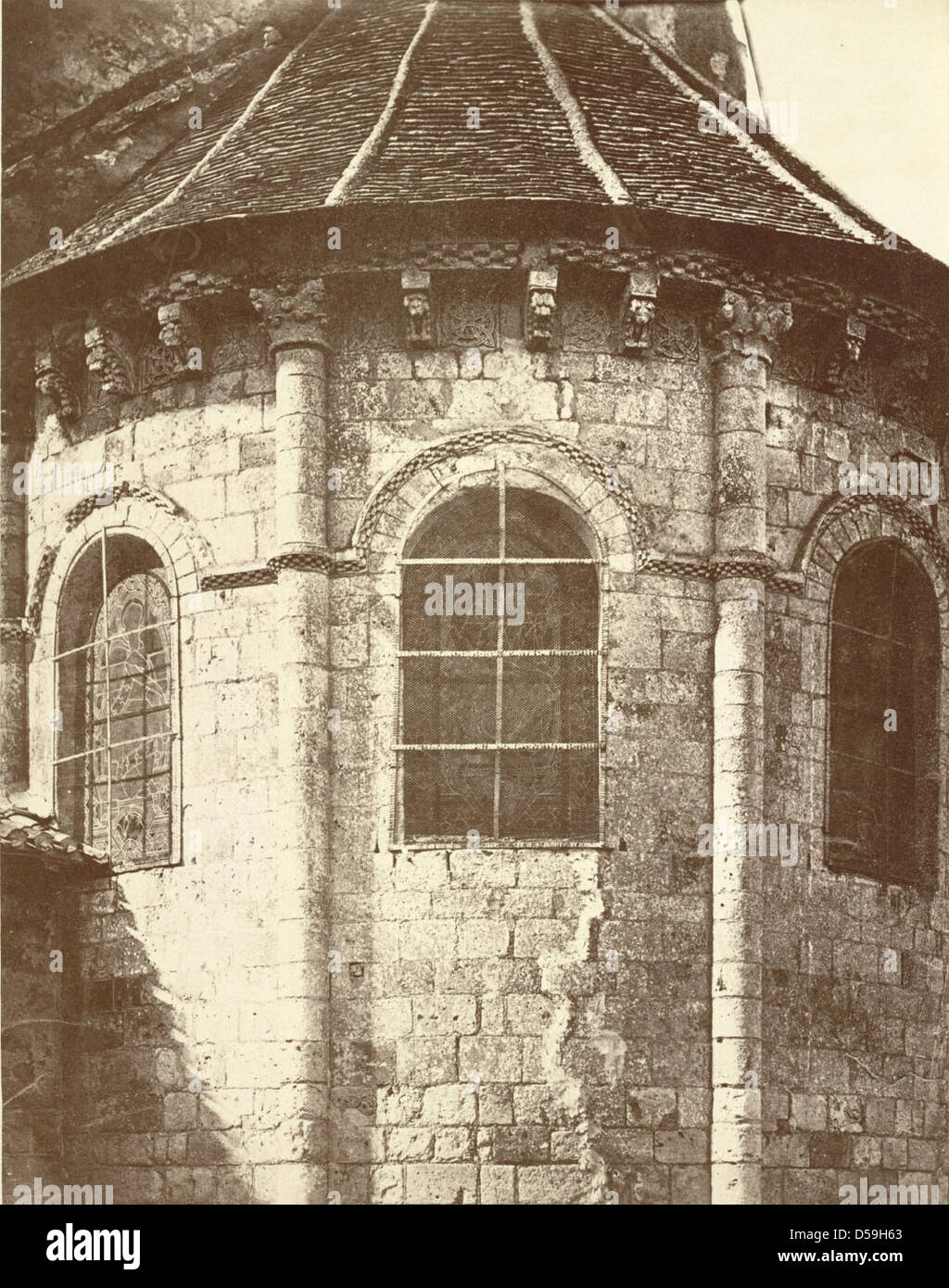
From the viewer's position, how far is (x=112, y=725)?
597 inches

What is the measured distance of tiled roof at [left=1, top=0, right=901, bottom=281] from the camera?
1448cm

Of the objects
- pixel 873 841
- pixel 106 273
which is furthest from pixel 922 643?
pixel 106 273

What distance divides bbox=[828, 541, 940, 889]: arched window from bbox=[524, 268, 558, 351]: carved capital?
108 inches

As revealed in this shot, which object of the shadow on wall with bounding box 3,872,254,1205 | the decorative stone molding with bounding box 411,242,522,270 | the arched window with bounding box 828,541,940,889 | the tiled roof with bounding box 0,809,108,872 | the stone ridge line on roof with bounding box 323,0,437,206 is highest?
the stone ridge line on roof with bounding box 323,0,437,206

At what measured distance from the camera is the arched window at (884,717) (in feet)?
49.0

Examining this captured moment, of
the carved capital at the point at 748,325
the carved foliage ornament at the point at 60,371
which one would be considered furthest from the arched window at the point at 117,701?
the carved capital at the point at 748,325

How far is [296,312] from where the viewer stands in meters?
14.3

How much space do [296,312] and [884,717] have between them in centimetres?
512

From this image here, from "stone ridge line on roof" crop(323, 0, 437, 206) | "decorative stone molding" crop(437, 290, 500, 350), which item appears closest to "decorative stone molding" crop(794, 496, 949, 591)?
"decorative stone molding" crop(437, 290, 500, 350)

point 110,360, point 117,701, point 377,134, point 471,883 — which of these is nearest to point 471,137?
point 377,134

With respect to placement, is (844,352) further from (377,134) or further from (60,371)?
(60,371)

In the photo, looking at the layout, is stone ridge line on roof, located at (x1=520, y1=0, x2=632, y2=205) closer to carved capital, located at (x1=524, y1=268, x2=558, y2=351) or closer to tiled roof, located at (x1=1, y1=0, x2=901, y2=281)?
tiled roof, located at (x1=1, y1=0, x2=901, y2=281)

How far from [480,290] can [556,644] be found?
2496mm
